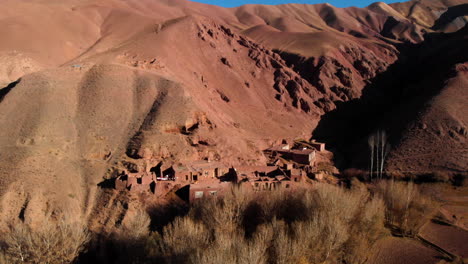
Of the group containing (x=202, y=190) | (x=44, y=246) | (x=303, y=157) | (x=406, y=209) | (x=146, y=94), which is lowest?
(x=44, y=246)

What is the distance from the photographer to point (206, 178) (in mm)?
33750

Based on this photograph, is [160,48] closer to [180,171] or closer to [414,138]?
[180,171]

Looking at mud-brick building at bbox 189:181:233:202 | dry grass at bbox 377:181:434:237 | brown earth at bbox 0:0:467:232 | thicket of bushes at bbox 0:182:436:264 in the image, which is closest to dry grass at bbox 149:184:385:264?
thicket of bushes at bbox 0:182:436:264

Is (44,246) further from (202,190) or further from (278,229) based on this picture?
(278,229)

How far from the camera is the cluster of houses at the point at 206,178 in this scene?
30.0m

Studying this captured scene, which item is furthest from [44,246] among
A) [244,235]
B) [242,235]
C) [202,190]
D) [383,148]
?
[383,148]

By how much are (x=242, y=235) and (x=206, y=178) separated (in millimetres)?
13660

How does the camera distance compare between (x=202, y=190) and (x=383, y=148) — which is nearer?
(x=202, y=190)

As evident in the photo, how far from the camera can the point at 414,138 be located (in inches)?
1986

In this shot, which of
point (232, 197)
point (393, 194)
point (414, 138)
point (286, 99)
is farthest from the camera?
point (286, 99)

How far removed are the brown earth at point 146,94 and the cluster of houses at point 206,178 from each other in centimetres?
235

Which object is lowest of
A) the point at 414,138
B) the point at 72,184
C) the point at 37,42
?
the point at 72,184

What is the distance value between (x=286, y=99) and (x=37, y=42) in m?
57.0

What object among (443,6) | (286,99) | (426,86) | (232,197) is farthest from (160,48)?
(443,6)
